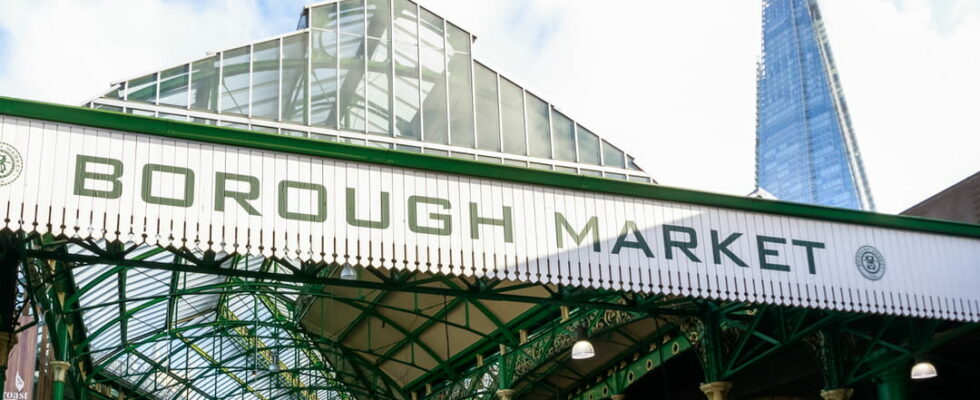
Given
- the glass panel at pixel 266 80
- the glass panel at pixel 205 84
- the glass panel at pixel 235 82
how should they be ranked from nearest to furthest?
the glass panel at pixel 205 84
the glass panel at pixel 235 82
the glass panel at pixel 266 80

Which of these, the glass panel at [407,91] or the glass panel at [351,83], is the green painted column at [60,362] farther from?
the glass panel at [407,91]

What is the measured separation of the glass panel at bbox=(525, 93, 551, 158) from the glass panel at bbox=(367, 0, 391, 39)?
3487 mm

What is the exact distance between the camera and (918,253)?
50.2 ft

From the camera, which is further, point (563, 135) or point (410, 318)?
point (410, 318)

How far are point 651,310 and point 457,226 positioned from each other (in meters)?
5.25

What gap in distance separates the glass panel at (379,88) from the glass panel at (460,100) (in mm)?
1386

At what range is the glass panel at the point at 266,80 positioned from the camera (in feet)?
69.1

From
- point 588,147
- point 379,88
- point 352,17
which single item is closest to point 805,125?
point 588,147

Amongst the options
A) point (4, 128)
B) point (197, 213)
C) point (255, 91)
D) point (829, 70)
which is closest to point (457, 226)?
point (197, 213)

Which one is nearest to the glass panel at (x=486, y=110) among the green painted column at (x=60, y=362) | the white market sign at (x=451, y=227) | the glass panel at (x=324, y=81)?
the glass panel at (x=324, y=81)

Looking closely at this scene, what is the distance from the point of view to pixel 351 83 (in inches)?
864

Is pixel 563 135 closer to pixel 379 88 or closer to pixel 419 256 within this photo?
pixel 379 88

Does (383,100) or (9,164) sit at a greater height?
(383,100)

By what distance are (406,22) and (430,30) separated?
1.91 feet
